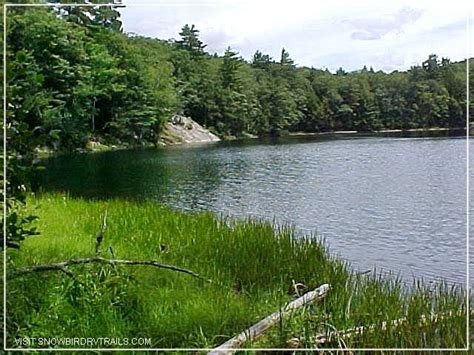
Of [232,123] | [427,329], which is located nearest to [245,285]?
[427,329]

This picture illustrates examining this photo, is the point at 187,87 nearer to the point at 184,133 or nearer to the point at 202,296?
the point at 184,133

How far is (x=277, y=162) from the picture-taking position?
25.2 feet

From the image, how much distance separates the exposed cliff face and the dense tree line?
0.29 ft

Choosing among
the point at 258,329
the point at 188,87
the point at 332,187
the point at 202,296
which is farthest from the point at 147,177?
the point at 258,329

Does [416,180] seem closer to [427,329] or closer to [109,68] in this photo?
[109,68]

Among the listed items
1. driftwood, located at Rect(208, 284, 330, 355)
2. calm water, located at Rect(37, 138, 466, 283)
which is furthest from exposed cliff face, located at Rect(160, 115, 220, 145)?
driftwood, located at Rect(208, 284, 330, 355)

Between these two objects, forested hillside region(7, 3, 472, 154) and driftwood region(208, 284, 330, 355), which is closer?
driftwood region(208, 284, 330, 355)

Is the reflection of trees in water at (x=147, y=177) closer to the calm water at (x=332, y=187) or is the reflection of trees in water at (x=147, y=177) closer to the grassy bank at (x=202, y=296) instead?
the calm water at (x=332, y=187)

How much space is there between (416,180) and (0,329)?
253 inches

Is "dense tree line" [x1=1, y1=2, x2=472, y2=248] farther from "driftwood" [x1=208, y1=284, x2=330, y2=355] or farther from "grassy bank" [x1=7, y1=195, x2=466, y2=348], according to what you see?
"driftwood" [x1=208, y1=284, x2=330, y2=355]

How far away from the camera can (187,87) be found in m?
4.88

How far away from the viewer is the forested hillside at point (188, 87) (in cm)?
331

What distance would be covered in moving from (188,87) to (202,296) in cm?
266

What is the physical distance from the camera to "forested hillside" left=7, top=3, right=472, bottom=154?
3.31 metres
